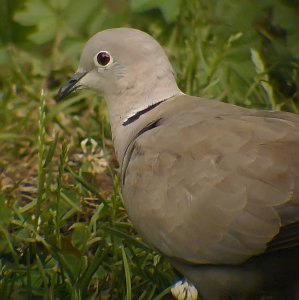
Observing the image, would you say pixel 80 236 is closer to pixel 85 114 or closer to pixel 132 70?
pixel 132 70

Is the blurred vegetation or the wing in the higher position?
the wing

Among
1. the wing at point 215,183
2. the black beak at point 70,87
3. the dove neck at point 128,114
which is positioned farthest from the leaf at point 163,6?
the wing at point 215,183

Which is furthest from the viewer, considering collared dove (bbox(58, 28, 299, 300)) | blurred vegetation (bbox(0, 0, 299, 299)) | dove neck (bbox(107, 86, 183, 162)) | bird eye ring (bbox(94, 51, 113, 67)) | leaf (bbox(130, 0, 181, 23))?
leaf (bbox(130, 0, 181, 23))

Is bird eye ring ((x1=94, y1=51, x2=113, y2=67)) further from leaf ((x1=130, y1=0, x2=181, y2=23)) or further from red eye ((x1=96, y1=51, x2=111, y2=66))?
leaf ((x1=130, y1=0, x2=181, y2=23))

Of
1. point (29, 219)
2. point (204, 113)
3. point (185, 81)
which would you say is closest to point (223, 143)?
point (204, 113)

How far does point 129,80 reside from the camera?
444cm

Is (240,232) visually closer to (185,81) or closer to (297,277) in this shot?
(297,277)

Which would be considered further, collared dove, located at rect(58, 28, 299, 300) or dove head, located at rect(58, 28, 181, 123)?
dove head, located at rect(58, 28, 181, 123)

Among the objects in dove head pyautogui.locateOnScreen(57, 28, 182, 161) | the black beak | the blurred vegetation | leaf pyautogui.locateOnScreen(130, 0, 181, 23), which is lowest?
the blurred vegetation

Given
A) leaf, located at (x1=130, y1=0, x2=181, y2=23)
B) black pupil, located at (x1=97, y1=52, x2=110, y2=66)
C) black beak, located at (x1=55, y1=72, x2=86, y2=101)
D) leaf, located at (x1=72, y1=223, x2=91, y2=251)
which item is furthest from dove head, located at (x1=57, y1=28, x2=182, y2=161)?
leaf, located at (x1=130, y1=0, x2=181, y2=23)

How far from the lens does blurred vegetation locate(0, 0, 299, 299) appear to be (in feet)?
13.8

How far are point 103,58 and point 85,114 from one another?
1.19m

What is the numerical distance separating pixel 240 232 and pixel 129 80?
103cm

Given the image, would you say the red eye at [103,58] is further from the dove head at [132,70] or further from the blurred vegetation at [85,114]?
the blurred vegetation at [85,114]
